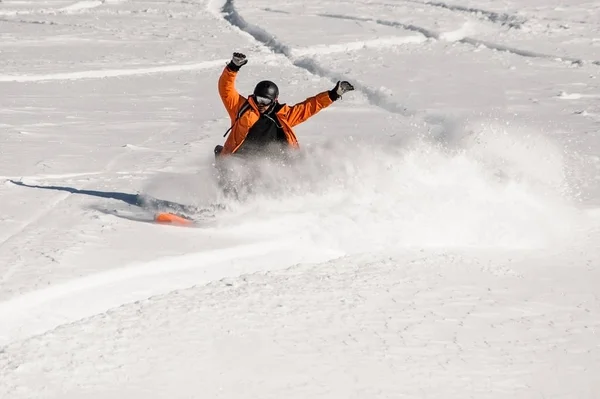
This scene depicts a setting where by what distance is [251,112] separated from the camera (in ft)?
27.0

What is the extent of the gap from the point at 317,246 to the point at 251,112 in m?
1.22

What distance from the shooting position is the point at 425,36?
18328 mm

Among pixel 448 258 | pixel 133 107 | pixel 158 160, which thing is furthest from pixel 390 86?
pixel 448 258

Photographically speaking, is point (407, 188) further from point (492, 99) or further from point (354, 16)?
point (354, 16)

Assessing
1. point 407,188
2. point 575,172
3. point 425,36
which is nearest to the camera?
point 407,188

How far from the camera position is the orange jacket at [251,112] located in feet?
27.1

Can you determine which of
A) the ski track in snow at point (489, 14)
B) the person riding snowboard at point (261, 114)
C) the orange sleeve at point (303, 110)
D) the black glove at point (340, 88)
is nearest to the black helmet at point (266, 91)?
the person riding snowboard at point (261, 114)

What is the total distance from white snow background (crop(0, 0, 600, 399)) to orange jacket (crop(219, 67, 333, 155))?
0.37m

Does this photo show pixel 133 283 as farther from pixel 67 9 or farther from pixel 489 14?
pixel 67 9

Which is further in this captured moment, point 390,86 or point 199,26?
point 199,26

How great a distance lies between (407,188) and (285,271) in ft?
5.81

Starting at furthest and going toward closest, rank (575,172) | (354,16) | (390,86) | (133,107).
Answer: (354,16) < (390,86) < (133,107) < (575,172)

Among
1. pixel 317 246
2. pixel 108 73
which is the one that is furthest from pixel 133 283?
pixel 108 73

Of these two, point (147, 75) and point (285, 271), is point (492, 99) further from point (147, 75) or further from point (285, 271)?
point (285, 271)
